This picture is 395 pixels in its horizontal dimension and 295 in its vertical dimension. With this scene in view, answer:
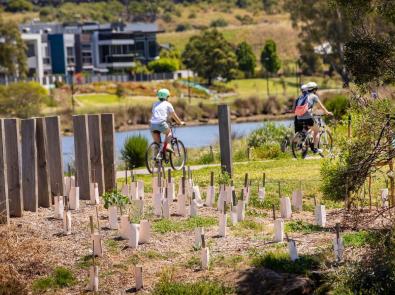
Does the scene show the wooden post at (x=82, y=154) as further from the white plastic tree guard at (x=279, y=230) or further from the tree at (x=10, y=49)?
the tree at (x=10, y=49)

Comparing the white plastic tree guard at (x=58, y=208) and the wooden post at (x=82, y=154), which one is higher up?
the wooden post at (x=82, y=154)

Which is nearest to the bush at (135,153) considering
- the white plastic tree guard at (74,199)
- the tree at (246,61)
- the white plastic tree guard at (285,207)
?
the white plastic tree guard at (74,199)

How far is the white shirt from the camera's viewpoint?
17016 millimetres

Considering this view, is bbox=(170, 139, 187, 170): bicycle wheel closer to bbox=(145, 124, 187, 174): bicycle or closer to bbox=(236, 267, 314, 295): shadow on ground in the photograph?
bbox=(145, 124, 187, 174): bicycle

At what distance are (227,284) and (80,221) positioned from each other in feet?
10.1

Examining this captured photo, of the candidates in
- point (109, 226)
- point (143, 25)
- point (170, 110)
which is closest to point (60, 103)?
point (143, 25)

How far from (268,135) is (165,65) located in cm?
8132

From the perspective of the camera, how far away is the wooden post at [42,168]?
13555mm

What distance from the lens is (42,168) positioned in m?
13.6

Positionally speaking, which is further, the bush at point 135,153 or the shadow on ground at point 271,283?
the bush at point 135,153

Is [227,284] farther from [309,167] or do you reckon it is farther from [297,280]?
[309,167]

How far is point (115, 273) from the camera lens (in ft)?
34.7

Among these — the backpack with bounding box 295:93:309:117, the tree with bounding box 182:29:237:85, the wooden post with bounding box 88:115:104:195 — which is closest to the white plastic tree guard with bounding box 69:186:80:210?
the wooden post with bounding box 88:115:104:195

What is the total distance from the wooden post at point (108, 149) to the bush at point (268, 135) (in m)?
7.20
